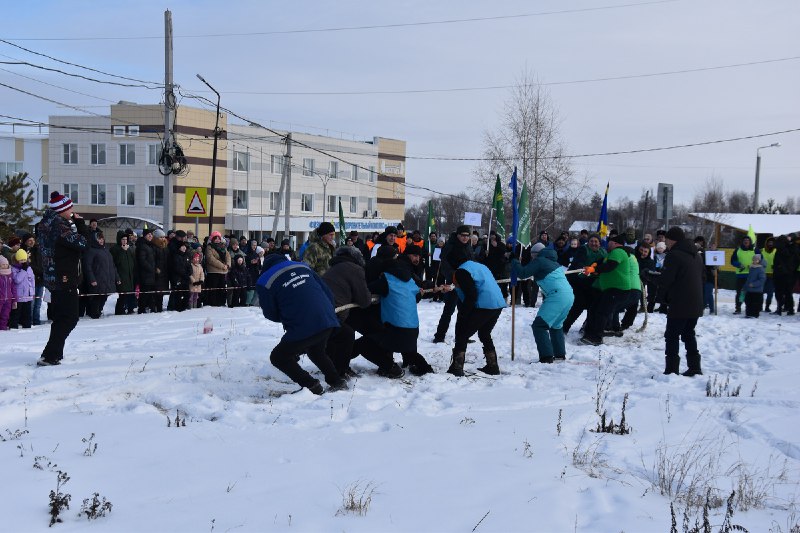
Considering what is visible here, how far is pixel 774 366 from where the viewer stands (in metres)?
10.2

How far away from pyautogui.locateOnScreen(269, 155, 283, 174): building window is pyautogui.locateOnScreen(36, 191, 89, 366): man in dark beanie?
59750 millimetres

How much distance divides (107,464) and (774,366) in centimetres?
908

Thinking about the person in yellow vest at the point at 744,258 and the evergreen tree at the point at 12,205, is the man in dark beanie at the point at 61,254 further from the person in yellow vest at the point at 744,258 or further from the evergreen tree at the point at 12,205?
the evergreen tree at the point at 12,205

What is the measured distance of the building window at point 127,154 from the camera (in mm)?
58250

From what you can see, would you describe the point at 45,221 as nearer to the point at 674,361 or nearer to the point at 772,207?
the point at 674,361

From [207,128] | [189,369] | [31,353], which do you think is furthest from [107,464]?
[207,128]

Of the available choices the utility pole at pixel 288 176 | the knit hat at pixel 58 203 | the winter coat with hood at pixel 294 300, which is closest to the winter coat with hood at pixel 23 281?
the knit hat at pixel 58 203

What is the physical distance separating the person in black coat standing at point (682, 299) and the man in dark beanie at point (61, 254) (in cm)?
717

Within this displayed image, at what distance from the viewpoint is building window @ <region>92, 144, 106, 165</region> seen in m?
58.7

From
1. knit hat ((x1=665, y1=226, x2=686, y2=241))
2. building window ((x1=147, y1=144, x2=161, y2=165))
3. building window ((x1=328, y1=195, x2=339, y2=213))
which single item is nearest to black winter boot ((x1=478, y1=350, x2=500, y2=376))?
knit hat ((x1=665, y1=226, x2=686, y2=241))

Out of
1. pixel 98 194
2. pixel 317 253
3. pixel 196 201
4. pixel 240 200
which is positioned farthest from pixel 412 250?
pixel 240 200

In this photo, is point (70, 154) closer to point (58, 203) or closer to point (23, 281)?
point (23, 281)

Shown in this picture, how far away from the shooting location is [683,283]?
9.20 metres

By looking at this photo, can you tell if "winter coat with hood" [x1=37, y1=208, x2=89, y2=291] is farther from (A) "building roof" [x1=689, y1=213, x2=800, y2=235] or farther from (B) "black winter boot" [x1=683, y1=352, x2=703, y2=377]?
(A) "building roof" [x1=689, y1=213, x2=800, y2=235]
